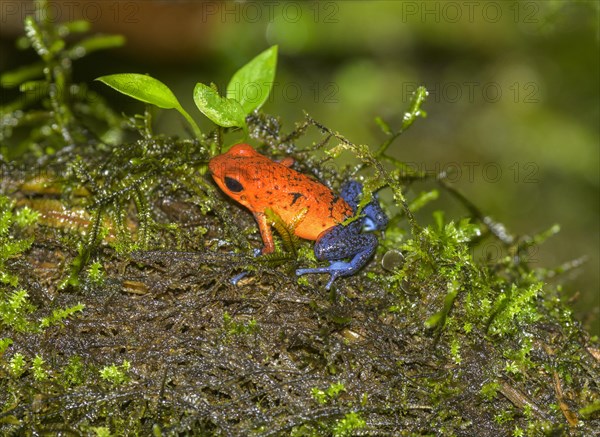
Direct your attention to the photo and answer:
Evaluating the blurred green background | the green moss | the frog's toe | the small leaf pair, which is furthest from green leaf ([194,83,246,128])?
the blurred green background

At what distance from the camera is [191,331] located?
2703 mm

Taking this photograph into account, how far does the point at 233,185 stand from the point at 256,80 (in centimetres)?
68

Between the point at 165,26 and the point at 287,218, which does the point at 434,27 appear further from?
the point at 287,218

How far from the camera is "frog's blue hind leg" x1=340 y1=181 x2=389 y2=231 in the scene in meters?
3.39

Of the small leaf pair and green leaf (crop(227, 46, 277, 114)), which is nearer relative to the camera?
the small leaf pair

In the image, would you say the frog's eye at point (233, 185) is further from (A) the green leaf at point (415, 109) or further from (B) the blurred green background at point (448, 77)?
(B) the blurred green background at point (448, 77)

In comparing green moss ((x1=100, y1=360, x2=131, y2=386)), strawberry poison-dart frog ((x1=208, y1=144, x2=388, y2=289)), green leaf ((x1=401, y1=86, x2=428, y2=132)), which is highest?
green leaf ((x1=401, y1=86, x2=428, y2=132))

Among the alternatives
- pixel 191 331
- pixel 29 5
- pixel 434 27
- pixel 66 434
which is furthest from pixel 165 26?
pixel 66 434

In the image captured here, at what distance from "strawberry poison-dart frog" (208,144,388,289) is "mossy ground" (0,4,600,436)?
0.37 feet

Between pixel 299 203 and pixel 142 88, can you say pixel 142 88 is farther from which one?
pixel 299 203

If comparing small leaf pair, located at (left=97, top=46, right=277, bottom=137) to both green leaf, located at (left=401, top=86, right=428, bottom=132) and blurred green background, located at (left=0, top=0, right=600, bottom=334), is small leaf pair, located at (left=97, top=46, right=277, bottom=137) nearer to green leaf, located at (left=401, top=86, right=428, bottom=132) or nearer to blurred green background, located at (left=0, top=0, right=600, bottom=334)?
green leaf, located at (left=401, top=86, right=428, bottom=132)

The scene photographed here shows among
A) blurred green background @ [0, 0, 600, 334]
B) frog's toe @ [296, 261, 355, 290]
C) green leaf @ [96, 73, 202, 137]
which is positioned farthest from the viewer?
blurred green background @ [0, 0, 600, 334]

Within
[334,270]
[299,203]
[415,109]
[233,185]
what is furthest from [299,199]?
[415,109]

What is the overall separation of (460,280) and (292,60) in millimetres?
4585
